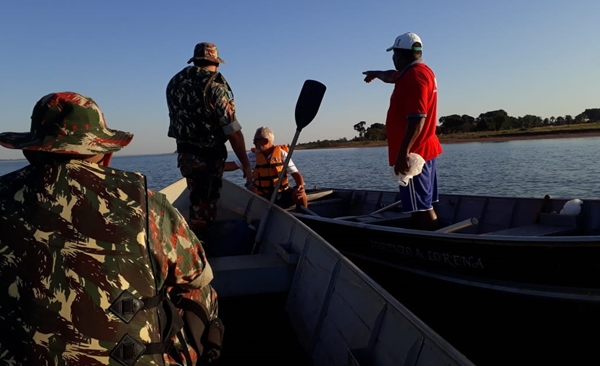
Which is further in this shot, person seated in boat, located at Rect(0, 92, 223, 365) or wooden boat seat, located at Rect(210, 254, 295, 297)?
wooden boat seat, located at Rect(210, 254, 295, 297)

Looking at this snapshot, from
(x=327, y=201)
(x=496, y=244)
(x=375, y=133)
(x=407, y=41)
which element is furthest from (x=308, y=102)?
(x=375, y=133)

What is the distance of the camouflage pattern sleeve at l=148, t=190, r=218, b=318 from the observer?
171 centimetres

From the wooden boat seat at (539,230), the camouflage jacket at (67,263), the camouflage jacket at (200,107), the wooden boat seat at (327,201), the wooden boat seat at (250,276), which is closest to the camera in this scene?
the camouflage jacket at (67,263)

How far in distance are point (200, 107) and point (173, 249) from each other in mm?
2660

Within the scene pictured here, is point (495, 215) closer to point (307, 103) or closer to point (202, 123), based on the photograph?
point (307, 103)

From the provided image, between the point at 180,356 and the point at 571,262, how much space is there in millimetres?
3215

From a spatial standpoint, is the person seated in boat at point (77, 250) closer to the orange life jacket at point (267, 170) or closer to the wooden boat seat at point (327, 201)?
the orange life jacket at point (267, 170)

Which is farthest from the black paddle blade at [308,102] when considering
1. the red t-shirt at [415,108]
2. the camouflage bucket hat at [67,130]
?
the camouflage bucket hat at [67,130]

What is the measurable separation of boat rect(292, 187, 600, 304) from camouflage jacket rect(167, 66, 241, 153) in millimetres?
2090

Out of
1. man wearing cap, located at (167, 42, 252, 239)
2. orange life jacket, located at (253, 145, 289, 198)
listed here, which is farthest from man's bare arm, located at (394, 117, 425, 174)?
orange life jacket, located at (253, 145, 289, 198)

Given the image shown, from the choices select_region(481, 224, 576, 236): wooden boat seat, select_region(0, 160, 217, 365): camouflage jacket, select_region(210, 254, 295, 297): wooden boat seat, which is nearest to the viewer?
select_region(0, 160, 217, 365): camouflage jacket

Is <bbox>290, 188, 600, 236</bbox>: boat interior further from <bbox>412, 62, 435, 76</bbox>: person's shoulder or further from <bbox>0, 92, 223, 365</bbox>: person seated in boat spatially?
<bbox>0, 92, 223, 365</bbox>: person seated in boat

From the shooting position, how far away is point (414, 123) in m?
4.59

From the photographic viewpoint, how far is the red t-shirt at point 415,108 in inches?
181
